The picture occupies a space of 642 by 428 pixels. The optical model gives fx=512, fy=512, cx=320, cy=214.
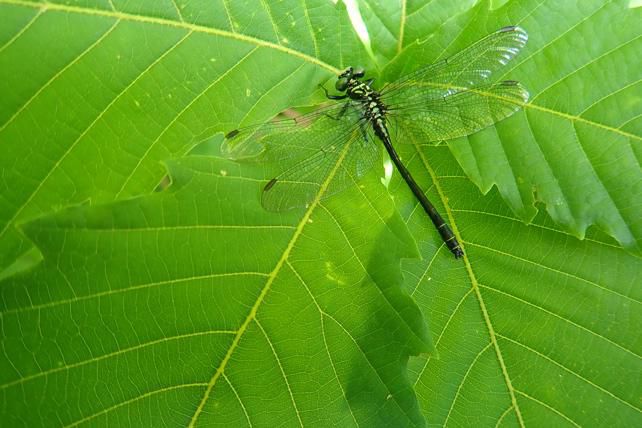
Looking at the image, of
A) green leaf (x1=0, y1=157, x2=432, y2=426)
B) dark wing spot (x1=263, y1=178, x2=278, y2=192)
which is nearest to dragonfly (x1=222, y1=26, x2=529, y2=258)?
dark wing spot (x1=263, y1=178, x2=278, y2=192)

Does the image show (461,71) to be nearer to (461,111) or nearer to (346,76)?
(461,111)

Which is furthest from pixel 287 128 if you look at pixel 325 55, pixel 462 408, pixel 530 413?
pixel 530 413

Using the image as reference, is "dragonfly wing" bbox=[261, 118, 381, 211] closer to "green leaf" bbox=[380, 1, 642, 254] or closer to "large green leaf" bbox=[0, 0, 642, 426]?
"large green leaf" bbox=[0, 0, 642, 426]

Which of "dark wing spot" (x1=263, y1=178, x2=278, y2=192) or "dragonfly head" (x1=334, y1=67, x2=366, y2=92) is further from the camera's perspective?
"dragonfly head" (x1=334, y1=67, x2=366, y2=92)

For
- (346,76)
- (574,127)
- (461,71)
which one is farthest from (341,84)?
(574,127)

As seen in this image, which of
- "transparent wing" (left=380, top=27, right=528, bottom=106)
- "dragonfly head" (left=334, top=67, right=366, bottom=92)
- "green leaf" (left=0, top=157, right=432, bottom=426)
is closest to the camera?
"green leaf" (left=0, top=157, right=432, bottom=426)

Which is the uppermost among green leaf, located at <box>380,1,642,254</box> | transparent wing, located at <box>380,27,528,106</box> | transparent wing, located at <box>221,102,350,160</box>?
transparent wing, located at <box>221,102,350,160</box>
